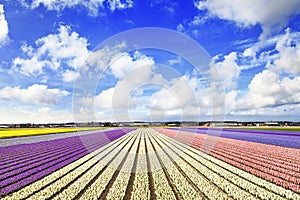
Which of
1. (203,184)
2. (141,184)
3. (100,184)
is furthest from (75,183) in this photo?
(203,184)

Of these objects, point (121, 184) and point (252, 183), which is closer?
point (252, 183)

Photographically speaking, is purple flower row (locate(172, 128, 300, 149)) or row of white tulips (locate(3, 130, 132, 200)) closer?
row of white tulips (locate(3, 130, 132, 200))

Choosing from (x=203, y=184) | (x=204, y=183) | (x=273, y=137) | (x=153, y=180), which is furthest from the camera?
(x=273, y=137)

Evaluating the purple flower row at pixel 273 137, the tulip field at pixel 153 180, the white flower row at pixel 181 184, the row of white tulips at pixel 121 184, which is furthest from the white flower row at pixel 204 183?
the purple flower row at pixel 273 137

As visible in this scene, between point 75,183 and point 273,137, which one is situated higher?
point 75,183

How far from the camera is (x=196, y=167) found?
13.3m

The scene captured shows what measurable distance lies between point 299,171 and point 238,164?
2.82 metres

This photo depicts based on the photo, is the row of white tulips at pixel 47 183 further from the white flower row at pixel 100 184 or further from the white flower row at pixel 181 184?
the white flower row at pixel 181 184

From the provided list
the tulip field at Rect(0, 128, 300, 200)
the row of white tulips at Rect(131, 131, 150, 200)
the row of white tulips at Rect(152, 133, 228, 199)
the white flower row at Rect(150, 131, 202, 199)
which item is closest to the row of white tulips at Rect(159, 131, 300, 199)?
the tulip field at Rect(0, 128, 300, 200)

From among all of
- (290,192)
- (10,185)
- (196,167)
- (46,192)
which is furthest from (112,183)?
(290,192)

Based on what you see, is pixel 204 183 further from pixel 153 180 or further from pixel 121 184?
pixel 121 184

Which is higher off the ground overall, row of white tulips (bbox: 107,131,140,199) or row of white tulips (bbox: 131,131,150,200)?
row of white tulips (bbox: 107,131,140,199)

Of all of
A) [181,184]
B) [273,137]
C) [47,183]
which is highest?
[47,183]

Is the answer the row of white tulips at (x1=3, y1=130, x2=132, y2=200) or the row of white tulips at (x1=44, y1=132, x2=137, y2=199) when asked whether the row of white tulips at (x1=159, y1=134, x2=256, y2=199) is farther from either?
the row of white tulips at (x1=3, y1=130, x2=132, y2=200)
